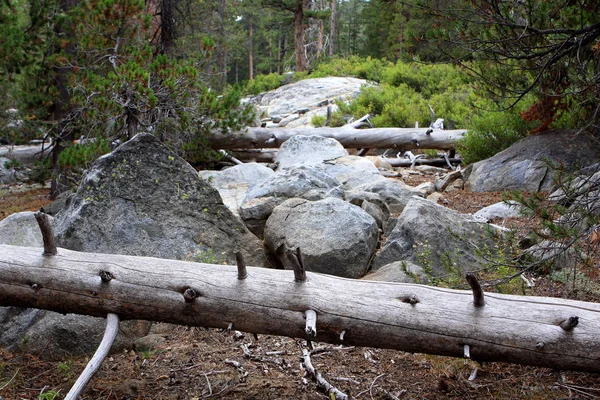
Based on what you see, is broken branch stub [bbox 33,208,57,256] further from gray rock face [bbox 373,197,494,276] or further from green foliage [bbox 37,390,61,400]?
gray rock face [bbox 373,197,494,276]

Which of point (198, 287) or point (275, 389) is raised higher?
point (198, 287)

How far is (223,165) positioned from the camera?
512 inches

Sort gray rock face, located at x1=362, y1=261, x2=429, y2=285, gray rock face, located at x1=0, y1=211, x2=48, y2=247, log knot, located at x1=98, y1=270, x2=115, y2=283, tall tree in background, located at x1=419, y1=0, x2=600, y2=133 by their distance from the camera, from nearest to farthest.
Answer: log knot, located at x1=98, y1=270, x2=115, y2=283
tall tree in background, located at x1=419, y1=0, x2=600, y2=133
gray rock face, located at x1=362, y1=261, x2=429, y2=285
gray rock face, located at x1=0, y1=211, x2=48, y2=247

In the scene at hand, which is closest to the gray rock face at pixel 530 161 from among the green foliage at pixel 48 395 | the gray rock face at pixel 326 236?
the gray rock face at pixel 326 236

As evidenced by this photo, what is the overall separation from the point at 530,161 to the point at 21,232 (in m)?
7.97

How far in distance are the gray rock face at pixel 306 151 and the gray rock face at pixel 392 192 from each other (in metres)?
2.94

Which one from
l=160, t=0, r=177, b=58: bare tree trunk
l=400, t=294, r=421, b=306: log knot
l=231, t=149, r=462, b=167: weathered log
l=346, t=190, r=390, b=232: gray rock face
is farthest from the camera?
l=231, t=149, r=462, b=167: weathered log

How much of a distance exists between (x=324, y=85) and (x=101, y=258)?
21.7m

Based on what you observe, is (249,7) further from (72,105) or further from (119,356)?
(119,356)

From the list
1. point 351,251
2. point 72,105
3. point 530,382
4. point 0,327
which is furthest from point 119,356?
point 72,105

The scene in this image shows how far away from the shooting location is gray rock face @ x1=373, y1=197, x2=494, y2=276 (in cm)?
576

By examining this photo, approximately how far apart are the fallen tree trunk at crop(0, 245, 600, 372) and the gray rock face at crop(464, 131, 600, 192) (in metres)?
6.21

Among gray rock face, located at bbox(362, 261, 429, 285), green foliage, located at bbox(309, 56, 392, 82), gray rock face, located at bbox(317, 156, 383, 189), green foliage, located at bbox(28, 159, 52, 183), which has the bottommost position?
green foliage, located at bbox(28, 159, 52, 183)

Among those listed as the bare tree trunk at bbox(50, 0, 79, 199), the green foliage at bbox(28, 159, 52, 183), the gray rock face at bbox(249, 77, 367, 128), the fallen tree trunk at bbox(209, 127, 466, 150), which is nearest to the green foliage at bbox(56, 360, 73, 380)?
the bare tree trunk at bbox(50, 0, 79, 199)
